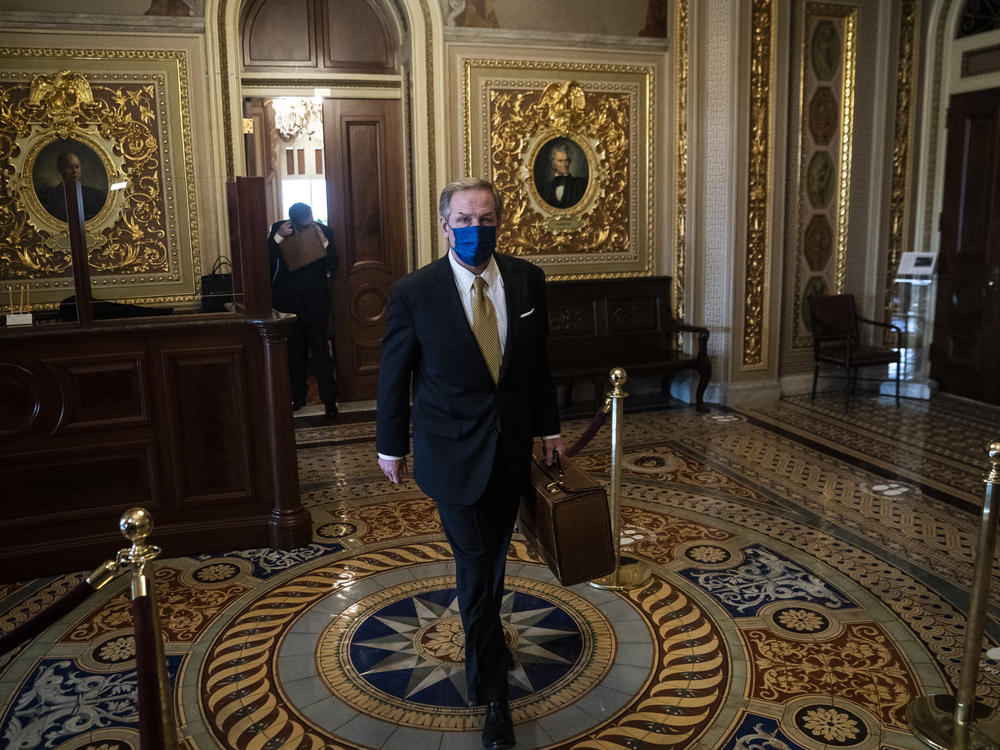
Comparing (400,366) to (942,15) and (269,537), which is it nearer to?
(269,537)

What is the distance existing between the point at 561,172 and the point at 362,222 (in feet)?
5.90

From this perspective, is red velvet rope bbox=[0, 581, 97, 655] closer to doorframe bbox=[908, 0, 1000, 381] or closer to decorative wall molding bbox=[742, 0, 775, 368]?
decorative wall molding bbox=[742, 0, 775, 368]

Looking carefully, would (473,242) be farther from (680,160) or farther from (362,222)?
(680,160)

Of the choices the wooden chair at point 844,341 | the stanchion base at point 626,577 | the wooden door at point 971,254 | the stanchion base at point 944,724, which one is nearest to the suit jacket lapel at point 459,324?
the stanchion base at point 626,577

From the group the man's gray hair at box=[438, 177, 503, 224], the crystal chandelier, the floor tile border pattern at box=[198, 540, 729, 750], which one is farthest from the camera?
the crystal chandelier

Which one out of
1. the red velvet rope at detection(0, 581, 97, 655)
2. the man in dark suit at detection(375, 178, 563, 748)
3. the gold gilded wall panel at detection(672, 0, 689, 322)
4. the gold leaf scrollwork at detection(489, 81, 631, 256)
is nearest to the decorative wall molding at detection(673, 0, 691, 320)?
the gold gilded wall panel at detection(672, 0, 689, 322)

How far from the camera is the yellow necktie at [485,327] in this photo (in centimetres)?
255

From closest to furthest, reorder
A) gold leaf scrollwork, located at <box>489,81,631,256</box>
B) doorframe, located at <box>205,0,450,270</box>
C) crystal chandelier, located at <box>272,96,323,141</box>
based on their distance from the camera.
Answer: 1. doorframe, located at <box>205,0,450,270</box>
2. gold leaf scrollwork, located at <box>489,81,631,256</box>
3. crystal chandelier, located at <box>272,96,323,141</box>

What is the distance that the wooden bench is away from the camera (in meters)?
7.11

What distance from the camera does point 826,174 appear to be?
7438 millimetres

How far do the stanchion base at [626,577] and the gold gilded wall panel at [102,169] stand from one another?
14.1 feet

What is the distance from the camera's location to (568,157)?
721 cm

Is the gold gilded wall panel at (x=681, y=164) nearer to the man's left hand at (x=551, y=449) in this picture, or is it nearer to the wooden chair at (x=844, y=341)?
the wooden chair at (x=844, y=341)

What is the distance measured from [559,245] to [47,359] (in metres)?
4.54
